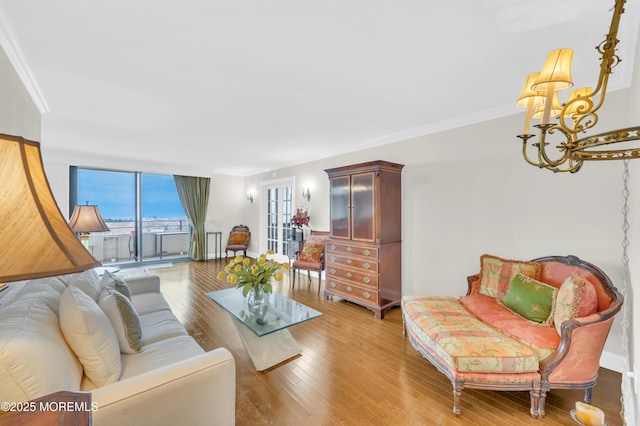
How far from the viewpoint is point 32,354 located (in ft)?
3.24

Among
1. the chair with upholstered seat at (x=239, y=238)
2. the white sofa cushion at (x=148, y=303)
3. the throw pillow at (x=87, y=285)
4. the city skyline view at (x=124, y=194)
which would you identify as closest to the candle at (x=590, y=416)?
the throw pillow at (x=87, y=285)

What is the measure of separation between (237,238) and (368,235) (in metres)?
4.86

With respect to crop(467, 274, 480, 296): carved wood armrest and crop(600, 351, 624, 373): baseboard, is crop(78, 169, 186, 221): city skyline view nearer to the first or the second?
crop(467, 274, 480, 296): carved wood armrest

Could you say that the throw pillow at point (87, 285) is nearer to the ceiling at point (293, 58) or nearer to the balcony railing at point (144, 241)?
the ceiling at point (293, 58)

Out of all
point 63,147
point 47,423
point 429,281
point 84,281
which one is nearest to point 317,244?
point 429,281

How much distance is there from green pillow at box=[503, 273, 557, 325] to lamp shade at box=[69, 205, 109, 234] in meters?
4.87

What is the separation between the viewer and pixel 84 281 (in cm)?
192

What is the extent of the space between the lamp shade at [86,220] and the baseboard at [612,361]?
573 centimetres

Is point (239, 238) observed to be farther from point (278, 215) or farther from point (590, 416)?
point (590, 416)

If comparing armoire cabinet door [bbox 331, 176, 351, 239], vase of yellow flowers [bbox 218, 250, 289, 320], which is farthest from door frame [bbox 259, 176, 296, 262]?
vase of yellow flowers [bbox 218, 250, 289, 320]

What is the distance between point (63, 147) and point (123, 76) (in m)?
3.94

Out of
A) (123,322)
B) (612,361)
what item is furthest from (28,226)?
(612,361)

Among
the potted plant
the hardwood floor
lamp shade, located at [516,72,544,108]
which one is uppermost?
lamp shade, located at [516,72,544,108]

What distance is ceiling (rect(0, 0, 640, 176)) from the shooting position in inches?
61.6
